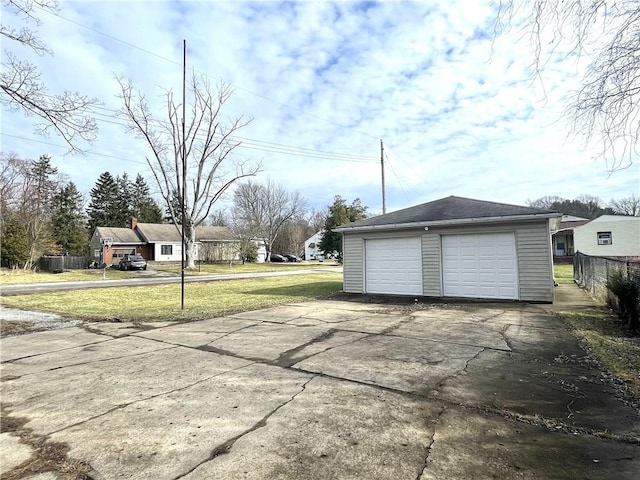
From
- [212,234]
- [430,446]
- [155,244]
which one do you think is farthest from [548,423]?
[212,234]

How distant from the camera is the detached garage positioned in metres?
10.6

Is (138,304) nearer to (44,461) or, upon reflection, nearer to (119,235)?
(44,461)

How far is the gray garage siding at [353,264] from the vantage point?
1373 cm

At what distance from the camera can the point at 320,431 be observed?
3.06 m

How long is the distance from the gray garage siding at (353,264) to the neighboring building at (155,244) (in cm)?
2716

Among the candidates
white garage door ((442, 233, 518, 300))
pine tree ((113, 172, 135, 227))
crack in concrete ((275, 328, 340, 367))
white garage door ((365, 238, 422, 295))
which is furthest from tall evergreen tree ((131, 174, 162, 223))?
crack in concrete ((275, 328, 340, 367))

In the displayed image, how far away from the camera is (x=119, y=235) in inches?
1651

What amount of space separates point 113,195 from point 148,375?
6009cm

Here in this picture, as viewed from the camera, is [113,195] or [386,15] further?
[113,195]

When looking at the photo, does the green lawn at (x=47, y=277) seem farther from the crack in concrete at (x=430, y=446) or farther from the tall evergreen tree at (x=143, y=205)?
the tall evergreen tree at (x=143, y=205)

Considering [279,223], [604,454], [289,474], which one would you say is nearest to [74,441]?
[289,474]

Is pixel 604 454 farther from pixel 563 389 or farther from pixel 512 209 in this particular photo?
pixel 512 209

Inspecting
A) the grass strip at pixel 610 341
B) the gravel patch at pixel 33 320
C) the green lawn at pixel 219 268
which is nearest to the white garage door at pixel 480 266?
the grass strip at pixel 610 341

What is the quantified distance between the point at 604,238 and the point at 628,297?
29505 mm
